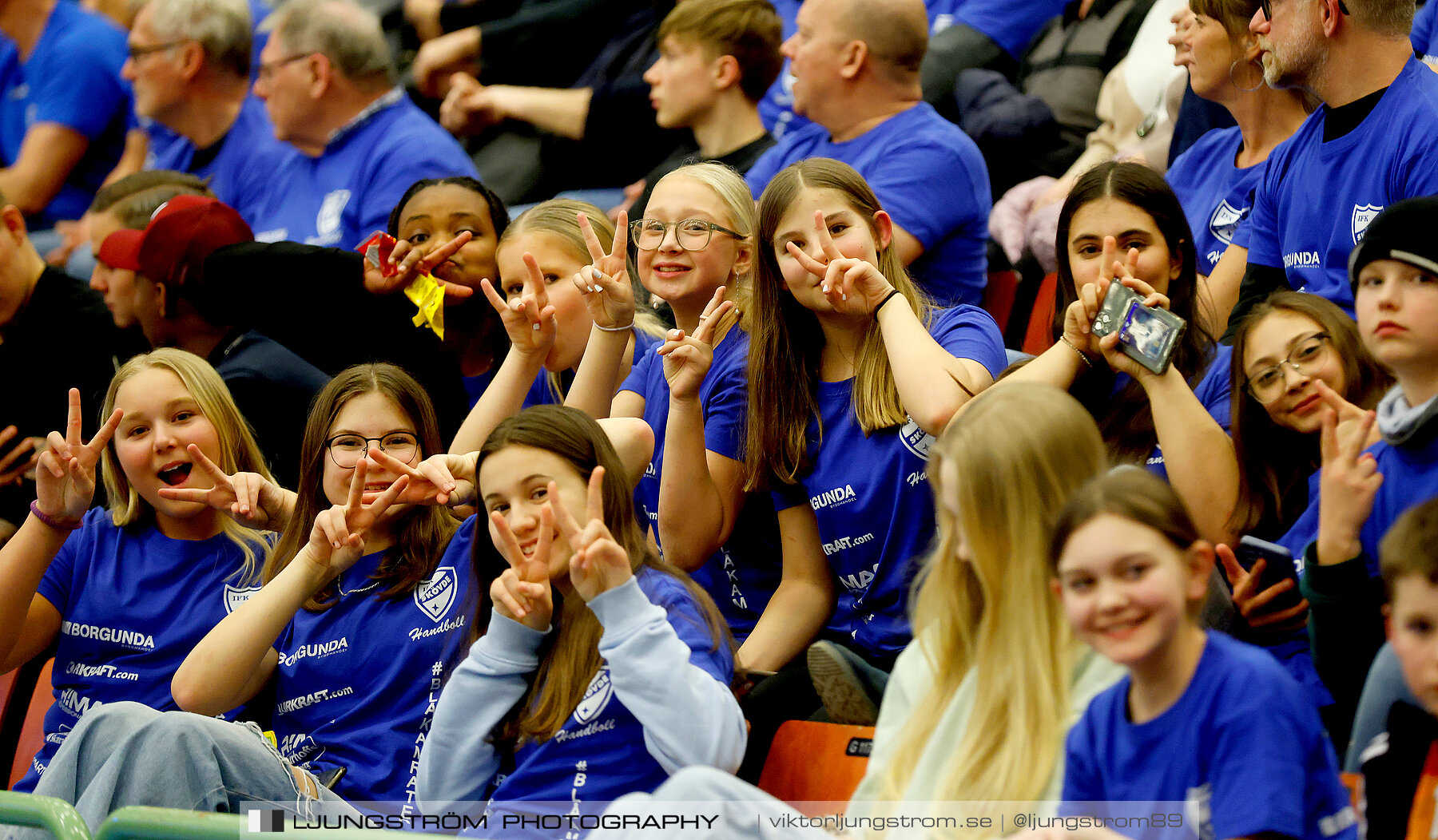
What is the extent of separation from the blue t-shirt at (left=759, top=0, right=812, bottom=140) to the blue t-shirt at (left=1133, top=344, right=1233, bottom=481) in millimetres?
2173

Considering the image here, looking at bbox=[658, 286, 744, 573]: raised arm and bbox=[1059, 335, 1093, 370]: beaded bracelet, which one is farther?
bbox=[658, 286, 744, 573]: raised arm

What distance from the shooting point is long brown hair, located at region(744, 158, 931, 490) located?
2645 millimetres

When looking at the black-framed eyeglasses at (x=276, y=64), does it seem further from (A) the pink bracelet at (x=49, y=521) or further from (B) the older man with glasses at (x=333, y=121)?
(A) the pink bracelet at (x=49, y=521)

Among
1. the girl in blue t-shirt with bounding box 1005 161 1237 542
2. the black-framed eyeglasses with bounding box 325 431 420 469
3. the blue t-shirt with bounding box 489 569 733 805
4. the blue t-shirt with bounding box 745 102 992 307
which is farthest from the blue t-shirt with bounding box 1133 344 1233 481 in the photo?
the black-framed eyeglasses with bounding box 325 431 420 469

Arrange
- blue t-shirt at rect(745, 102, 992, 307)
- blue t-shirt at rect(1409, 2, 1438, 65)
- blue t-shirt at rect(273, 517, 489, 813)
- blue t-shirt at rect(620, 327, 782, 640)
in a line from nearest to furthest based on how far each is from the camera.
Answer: blue t-shirt at rect(273, 517, 489, 813), blue t-shirt at rect(620, 327, 782, 640), blue t-shirt at rect(1409, 2, 1438, 65), blue t-shirt at rect(745, 102, 992, 307)

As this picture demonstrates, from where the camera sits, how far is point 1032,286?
376cm

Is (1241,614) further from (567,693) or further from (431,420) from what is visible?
(431,420)

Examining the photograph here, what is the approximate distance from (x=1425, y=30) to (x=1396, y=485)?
70.5 inches

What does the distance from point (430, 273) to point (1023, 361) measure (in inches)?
57.4

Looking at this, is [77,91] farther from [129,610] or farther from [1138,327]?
[1138,327]

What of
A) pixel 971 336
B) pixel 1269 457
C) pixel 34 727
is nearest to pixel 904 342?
pixel 971 336

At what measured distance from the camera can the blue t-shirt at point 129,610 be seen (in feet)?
9.16

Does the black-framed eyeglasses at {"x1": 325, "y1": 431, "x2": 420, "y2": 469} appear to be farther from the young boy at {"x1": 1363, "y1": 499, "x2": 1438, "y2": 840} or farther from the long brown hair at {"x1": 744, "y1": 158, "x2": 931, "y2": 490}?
the young boy at {"x1": 1363, "y1": 499, "x2": 1438, "y2": 840}

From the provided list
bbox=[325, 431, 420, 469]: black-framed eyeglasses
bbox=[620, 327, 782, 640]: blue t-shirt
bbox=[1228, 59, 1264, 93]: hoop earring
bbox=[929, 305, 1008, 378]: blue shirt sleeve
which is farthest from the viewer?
bbox=[1228, 59, 1264, 93]: hoop earring
